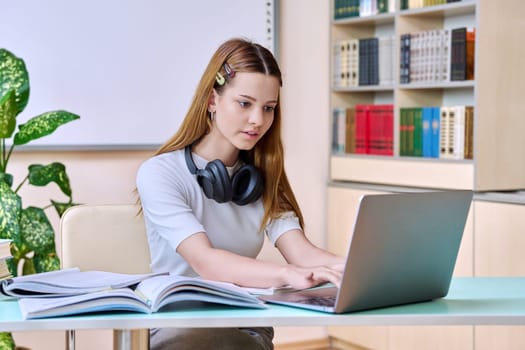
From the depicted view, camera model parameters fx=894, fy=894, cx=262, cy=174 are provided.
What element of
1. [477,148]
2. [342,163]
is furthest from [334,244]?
[477,148]

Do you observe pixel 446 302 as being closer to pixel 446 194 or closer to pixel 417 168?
pixel 446 194

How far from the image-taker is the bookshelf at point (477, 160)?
3.36 metres

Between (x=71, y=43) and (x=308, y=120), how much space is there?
3.98ft

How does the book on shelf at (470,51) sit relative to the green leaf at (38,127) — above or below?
above

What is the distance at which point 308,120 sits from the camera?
423 centimetres

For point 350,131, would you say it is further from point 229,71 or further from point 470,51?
point 229,71

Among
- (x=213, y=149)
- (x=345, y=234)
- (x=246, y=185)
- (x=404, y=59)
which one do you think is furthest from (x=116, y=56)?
(x=246, y=185)

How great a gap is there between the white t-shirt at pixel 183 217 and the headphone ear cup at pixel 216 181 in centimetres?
6

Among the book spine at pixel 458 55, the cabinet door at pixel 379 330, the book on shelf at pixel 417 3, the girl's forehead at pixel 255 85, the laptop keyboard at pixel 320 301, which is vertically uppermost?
the book on shelf at pixel 417 3

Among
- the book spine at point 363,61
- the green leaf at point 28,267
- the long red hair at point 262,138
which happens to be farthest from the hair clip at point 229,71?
the book spine at point 363,61

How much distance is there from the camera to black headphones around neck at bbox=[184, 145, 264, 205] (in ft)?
6.62

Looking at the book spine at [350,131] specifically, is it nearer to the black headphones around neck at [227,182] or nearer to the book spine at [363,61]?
the book spine at [363,61]

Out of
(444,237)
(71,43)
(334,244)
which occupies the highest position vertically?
(71,43)

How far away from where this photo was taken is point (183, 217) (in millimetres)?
1918
